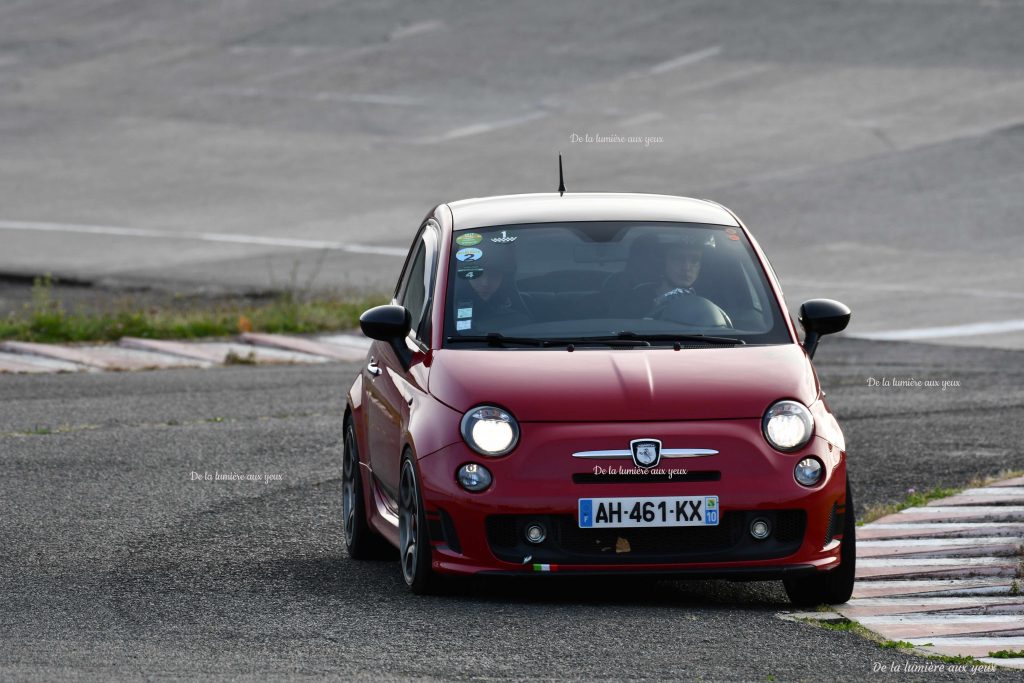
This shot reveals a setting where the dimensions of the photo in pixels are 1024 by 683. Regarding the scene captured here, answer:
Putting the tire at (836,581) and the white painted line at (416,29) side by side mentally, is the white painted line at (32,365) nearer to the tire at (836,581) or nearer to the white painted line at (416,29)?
the tire at (836,581)

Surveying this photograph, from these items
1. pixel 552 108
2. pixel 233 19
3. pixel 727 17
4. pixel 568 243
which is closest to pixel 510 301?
pixel 568 243

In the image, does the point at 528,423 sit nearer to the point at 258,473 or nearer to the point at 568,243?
the point at 568,243

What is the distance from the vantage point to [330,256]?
23984 millimetres

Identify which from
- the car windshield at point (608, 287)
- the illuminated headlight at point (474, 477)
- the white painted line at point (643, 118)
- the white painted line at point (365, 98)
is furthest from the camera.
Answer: the white painted line at point (365, 98)

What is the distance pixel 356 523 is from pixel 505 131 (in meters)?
24.9

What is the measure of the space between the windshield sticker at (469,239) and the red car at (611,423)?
0.07 metres

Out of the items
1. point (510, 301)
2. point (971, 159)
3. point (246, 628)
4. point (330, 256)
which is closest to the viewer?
point (246, 628)

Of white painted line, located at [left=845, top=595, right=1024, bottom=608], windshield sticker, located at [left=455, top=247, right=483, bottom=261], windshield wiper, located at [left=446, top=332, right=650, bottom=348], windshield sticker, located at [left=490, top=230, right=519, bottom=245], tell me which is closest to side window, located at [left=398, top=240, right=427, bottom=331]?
windshield sticker, located at [left=455, top=247, right=483, bottom=261]

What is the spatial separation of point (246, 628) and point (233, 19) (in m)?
40.4

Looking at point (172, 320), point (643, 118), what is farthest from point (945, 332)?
point (643, 118)

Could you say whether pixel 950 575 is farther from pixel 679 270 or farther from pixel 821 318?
pixel 679 270

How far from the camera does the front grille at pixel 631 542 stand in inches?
290

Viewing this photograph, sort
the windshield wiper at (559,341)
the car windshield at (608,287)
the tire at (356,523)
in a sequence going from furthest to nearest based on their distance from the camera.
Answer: the tire at (356,523), the car windshield at (608,287), the windshield wiper at (559,341)

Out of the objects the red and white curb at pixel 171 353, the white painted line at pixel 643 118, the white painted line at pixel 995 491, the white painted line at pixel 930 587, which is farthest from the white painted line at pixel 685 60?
the white painted line at pixel 930 587
